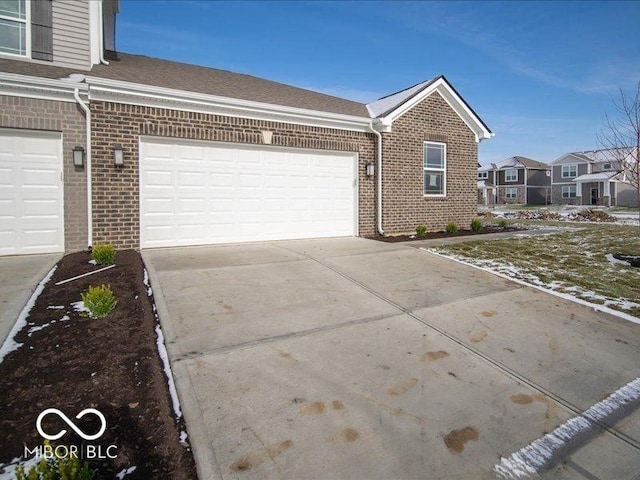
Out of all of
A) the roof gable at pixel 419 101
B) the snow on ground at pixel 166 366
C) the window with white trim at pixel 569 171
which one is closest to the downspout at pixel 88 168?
the snow on ground at pixel 166 366

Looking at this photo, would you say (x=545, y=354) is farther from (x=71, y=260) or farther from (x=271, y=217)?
(x=71, y=260)

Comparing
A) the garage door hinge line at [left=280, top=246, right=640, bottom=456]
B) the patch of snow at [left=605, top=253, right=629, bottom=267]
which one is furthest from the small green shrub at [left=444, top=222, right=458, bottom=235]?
the garage door hinge line at [left=280, top=246, right=640, bottom=456]

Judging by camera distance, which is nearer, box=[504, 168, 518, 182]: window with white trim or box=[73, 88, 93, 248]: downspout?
box=[73, 88, 93, 248]: downspout

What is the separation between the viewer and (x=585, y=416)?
→ 10.1 ft

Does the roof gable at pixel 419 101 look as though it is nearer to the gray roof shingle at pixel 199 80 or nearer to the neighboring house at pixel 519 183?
the gray roof shingle at pixel 199 80

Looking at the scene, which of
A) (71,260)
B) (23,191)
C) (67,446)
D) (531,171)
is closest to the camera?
(67,446)

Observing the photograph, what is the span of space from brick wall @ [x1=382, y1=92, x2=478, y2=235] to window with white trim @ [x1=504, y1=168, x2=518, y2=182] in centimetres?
4457

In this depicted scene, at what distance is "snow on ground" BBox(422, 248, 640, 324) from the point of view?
5258mm

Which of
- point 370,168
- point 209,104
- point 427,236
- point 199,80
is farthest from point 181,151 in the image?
point 427,236

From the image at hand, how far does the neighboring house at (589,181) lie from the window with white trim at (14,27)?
151 feet

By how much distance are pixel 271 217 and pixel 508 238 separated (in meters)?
6.51

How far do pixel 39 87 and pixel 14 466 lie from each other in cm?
728

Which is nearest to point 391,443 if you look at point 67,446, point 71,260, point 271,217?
point 67,446

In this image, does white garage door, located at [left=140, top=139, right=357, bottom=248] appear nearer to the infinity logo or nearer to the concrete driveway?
the concrete driveway
